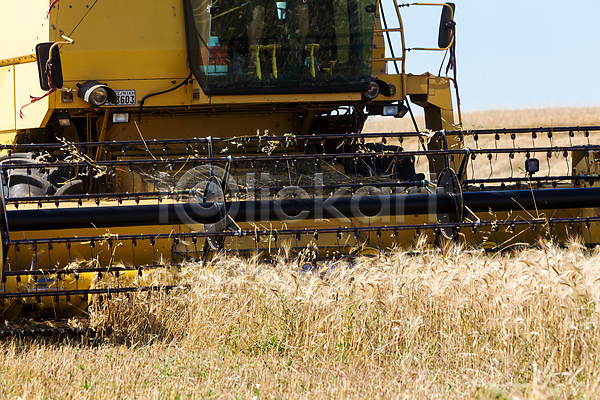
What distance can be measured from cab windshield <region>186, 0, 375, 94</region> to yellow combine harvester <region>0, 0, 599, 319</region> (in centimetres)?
1

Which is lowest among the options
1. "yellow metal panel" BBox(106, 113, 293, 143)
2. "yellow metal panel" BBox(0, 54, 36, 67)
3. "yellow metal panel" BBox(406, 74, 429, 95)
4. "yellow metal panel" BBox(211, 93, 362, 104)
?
"yellow metal panel" BBox(106, 113, 293, 143)

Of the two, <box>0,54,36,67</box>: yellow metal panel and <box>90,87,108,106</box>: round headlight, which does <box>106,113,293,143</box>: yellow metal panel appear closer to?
<box>90,87,108,106</box>: round headlight

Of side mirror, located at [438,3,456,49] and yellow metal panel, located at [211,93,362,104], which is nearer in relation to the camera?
yellow metal panel, located at [211,93,362,104]

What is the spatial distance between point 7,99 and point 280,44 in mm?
2242

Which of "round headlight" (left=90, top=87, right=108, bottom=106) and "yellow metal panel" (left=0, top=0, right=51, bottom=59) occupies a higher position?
"yellow metal panel" (left=0, top=0, right=51, bottom=59)

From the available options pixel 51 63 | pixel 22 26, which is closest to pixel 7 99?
pixel 22 26

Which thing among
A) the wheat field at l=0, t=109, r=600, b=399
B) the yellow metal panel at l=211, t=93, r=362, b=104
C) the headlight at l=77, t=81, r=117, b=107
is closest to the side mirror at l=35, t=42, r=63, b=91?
the headlight at l=77, t=81, r=117, b=107

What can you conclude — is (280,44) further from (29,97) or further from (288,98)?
(29,97)

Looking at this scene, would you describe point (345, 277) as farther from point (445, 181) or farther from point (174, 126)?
point (174, 126)

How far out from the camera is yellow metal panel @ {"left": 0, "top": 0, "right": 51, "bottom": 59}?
5.04 metres

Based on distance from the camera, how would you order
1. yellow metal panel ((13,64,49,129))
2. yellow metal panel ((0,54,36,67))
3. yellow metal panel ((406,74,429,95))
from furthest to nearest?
yellow metal panel ((406,74,429,95)) → yellow metal panel ((0,54,36,67)) → yellow metal panel ((13,64,49,129))

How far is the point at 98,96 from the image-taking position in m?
4.90

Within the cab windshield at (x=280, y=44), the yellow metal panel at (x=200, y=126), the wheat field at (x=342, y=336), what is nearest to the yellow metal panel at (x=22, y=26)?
the yellow metal panel at (x=200, y=126)

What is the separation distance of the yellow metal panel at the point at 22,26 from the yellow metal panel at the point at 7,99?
16 centimetres
